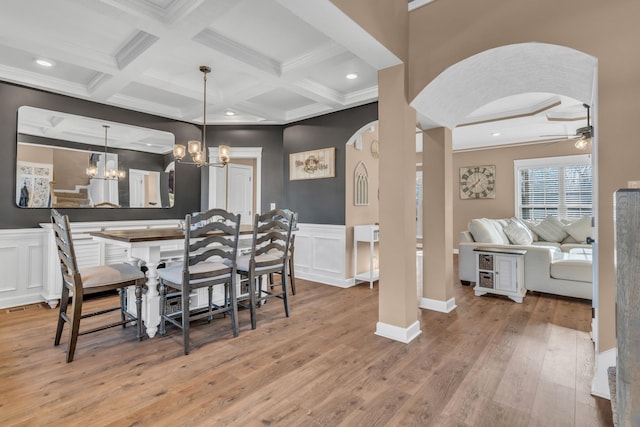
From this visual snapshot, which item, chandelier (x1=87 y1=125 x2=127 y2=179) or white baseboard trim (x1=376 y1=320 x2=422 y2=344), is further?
chandelier (x1=87 y1=125 x2=127 y2=179)

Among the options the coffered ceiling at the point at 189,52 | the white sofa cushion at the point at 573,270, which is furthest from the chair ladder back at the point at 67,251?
the white sofa cushion at the point at 573,270

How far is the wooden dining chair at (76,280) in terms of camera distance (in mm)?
2184

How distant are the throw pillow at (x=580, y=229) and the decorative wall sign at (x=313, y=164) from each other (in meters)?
4.43

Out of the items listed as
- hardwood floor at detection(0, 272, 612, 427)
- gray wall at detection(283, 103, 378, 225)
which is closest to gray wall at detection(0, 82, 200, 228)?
hardwood floor at detection(0, 272, 612, 427)

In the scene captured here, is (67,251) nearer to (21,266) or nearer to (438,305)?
(21,266)

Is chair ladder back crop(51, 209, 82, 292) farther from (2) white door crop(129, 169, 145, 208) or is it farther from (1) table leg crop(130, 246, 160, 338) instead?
(2) white door crop(129, 169, 145, 208)

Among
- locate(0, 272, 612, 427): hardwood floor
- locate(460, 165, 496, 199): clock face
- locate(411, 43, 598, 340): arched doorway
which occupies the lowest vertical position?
locate(0, 272, 612, 427): hardwood floor

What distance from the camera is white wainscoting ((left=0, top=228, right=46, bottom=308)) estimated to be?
3.39 metres

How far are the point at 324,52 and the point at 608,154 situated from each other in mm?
2359

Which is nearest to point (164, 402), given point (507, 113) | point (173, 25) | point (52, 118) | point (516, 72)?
point (173, 25)

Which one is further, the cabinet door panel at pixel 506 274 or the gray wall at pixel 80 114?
the cabinet door panel at pixel 506 274

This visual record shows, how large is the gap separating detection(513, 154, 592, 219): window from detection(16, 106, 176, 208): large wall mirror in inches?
277

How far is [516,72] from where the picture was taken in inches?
101

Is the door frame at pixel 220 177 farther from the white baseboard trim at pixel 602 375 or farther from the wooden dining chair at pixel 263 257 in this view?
the white baseboard trim at pixel 602 375
